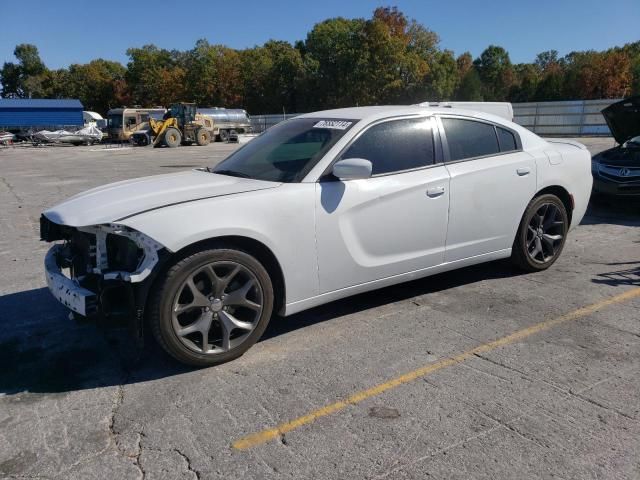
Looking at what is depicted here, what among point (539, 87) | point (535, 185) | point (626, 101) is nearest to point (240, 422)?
point (535, 185)

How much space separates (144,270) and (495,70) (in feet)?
329

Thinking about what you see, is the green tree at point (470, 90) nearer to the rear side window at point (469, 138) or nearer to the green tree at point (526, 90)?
the green tree at point (526, 90)

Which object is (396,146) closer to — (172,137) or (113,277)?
(113,277)

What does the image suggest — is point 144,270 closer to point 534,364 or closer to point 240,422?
point 240,422

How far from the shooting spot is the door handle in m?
4.18

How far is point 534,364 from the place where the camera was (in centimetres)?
339

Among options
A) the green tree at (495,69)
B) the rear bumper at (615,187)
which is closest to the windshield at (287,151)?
the rear bumper at (615,187)

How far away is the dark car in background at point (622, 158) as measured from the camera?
802cm

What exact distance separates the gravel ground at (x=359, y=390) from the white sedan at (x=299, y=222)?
34 cm

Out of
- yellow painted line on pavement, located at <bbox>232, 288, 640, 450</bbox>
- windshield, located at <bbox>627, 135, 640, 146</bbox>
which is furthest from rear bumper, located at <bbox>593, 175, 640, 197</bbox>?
yellow painted line on pavement, located at <bbox>232, 288, 640, 450</bbox>

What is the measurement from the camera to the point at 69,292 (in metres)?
3.30

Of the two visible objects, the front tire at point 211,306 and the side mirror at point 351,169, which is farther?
the side mirror at point 351,169

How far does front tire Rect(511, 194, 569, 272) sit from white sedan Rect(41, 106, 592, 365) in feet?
0.05

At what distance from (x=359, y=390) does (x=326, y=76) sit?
58.1m
